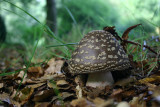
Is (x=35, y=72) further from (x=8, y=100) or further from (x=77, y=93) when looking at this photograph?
(x=77, y=93)

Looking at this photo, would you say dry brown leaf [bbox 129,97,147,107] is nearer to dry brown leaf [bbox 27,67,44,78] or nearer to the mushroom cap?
the mushroom cap

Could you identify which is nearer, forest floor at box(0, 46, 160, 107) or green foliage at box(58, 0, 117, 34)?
forest floor at box(0, 46, 160, 107)

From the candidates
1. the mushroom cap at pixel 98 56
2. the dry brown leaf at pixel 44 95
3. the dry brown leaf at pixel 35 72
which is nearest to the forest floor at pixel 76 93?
the dry brown leaf at pixel 44 95

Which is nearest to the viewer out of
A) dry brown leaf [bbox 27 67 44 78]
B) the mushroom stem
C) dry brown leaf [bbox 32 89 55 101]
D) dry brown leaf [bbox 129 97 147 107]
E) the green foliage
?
dry brown leaf [bbox 129 97 147 107]

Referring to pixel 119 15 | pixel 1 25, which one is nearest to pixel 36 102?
pixel 1 25

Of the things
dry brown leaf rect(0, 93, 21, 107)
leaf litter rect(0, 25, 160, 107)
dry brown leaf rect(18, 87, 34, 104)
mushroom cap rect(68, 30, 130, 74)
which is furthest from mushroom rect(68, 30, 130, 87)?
dry brown leaf rect(0, 93, 21, 107)

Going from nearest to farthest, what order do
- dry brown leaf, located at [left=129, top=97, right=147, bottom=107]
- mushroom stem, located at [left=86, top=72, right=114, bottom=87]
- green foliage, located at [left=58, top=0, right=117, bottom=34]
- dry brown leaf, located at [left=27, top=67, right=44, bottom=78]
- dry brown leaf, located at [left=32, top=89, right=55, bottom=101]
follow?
dry brown leaf, located at [left=129, top=97, right=147, bottom=107] < dry brown leaf, located at [left=32, top=89, right=55, bottom=101] < mushroom stem, located at [left=86, top=72, right=114, bottom=87] < dry brown leaf, located at [left=27, top=67, right=44, bottom=78] < green foliage, located at [left=58, top=0, right=117, bottom=34]

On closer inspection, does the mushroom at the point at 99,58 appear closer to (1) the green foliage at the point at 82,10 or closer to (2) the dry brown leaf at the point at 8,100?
Answer: (2) the dry brown leaf at the point at 8,100

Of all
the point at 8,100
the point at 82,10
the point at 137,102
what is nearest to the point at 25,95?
the point at 8,100
